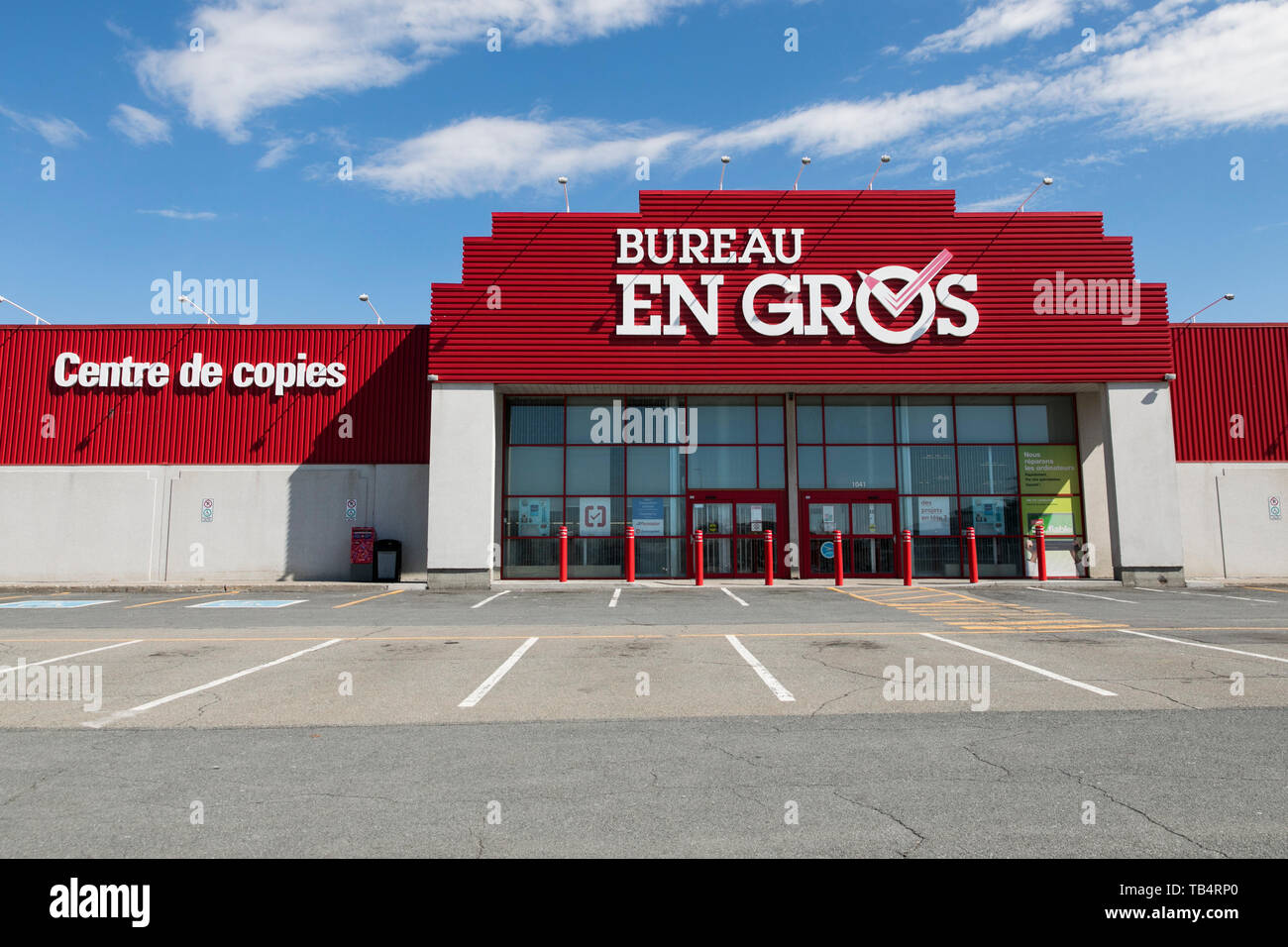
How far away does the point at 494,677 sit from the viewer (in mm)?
8594

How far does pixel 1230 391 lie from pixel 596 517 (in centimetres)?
1882

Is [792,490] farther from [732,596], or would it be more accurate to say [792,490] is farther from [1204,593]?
[1204,593]

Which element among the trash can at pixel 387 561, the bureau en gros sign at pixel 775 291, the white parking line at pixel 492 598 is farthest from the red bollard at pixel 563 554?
the bureau en gros sign at pixel 775 291

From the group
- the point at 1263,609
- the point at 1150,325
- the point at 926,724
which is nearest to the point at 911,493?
the point at 1150,325

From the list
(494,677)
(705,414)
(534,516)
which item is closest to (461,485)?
(534,516)

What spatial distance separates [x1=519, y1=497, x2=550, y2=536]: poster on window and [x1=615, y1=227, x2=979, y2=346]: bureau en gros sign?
5456mm

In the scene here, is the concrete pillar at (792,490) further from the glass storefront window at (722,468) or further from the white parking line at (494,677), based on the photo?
the white parking line at (494,677)

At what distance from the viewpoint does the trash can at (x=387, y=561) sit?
21.7m

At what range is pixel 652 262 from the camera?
21609 mm

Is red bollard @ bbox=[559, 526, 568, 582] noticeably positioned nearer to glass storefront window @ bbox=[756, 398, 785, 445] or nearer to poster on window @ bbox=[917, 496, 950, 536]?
glass storefront window @ bbox=[756, 398, 785, 445]

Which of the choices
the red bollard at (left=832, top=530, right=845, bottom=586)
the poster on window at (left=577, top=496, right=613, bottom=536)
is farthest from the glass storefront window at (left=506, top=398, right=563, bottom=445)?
the red bollard at (left=832, top=530, right=845, bottom=586)

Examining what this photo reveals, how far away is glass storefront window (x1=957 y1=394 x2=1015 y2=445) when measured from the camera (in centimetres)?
2302

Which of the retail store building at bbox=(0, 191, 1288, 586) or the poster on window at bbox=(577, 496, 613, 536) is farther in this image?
the poster on window at bbox=(577, 496, 613, 536)
